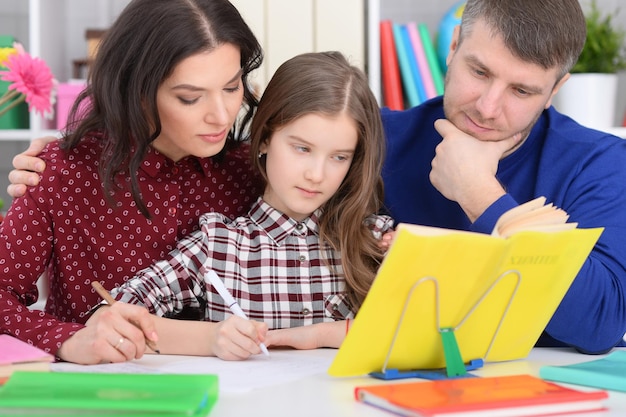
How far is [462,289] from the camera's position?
118cm

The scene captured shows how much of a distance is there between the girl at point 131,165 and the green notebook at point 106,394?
33 centimetres

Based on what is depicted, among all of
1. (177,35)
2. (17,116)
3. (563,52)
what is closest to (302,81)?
(177,35)

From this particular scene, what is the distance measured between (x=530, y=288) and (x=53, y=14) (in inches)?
90.7

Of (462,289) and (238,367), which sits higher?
(462,289)

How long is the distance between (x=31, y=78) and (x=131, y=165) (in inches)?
33.0

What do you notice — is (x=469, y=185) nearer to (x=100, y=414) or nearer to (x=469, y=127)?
(x=469, y=127)

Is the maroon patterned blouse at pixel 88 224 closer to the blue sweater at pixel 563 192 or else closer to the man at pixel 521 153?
the man at pixel 521 153

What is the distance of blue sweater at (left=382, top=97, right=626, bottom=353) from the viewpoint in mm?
1494

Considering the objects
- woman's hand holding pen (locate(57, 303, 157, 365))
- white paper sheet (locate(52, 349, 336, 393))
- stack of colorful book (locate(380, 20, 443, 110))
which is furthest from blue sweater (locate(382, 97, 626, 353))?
stack of colorful book (locate(380, 20, 443, 110))

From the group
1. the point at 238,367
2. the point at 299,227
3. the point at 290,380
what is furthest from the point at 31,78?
the point at 290,380

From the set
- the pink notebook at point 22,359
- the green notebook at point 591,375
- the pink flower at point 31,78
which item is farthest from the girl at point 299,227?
the pink flower at point 31,78

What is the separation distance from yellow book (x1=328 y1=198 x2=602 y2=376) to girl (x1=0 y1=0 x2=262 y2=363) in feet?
1.71

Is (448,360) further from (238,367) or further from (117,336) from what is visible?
(117,336)

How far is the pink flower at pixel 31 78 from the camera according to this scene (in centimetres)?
223
